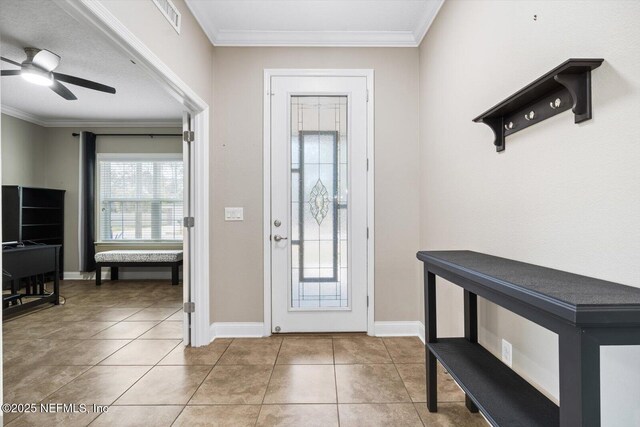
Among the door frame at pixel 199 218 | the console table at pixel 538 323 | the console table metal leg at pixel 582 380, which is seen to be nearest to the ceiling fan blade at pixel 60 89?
the door frame at pixel 199 218

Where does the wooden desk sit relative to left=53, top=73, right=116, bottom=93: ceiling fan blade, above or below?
below

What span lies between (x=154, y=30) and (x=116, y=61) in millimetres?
2046

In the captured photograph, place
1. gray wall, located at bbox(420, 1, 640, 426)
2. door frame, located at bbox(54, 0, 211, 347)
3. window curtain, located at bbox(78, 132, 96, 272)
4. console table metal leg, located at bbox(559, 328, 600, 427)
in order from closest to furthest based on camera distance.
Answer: console table metal leg, located at bbox(559, 328, 600, 427) < gray wall, located at bbox(420, 1, 640, 426) < door frame, located at bbox(54, 0, 211, 347) < window curtain, located at bbox(78, 132, 96, 272)

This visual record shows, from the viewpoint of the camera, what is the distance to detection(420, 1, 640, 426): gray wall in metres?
0.99

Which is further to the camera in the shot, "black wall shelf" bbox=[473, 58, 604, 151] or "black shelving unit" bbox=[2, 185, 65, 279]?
"black shelving unit" bbox=[2, 185, 65, 279]

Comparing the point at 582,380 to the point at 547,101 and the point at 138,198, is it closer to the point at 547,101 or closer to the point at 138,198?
the point at 547,101

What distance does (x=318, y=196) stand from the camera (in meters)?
2.92

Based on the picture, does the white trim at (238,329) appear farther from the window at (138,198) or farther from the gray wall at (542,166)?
the window at (138,198)

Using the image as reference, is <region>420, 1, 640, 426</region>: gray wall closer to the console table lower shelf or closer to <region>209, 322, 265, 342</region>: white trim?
the console table lower shelf

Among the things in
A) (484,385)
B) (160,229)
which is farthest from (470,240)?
(160,229)

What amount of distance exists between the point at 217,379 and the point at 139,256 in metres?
3.76

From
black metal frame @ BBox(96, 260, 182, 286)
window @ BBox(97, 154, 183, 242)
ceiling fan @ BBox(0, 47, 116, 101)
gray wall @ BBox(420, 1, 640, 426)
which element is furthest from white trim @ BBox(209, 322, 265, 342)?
window @ BBox(97, 154, 183, 242)

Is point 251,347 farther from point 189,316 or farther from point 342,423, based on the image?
point 342,423

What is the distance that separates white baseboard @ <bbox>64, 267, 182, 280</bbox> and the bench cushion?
44 cm
